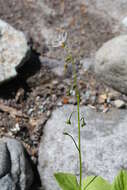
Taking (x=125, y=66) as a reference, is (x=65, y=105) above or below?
below

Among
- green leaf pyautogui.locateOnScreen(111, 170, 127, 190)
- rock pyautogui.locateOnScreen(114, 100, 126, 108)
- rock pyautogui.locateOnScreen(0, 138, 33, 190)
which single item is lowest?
rock pyautogui.locateOnScreen(0, 138, 33, 190)

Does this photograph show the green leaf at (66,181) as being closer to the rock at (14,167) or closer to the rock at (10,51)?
the rock at (14,167)

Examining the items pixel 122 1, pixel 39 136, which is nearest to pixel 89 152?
pixel 39 136

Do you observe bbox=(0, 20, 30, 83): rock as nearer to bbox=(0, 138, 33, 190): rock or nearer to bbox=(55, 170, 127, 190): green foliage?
bbox=(0, 138, 33, 190): rock

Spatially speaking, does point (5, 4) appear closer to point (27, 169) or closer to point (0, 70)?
point (0, 70)

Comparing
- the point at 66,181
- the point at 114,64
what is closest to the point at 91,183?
the point at 66,181

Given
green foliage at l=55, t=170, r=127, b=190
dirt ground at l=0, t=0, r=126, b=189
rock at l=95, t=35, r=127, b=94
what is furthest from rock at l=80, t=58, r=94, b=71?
green foliage at l=55, t=170, r=127, b=190
